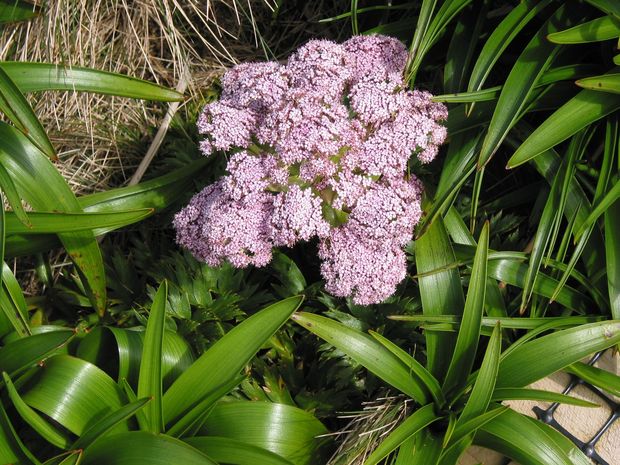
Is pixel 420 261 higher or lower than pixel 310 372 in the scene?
higher

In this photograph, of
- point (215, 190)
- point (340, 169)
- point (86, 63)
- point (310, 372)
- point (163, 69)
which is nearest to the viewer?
point (340, 169)

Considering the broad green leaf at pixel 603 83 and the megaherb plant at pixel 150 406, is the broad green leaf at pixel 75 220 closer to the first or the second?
the megaherb plant at pixel 150 406

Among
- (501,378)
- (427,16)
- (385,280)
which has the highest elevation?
(427,16)

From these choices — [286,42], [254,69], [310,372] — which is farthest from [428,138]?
[286,42]

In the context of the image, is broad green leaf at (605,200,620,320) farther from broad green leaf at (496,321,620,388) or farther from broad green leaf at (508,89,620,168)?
broad green leaf at (508,89,620,168)

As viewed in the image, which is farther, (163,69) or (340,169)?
(163,69)

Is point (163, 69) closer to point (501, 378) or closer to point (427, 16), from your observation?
point (427, 16)

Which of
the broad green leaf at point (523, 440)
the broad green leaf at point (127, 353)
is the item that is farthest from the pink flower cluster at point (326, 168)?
the broad green leaf at point (523, 440)
